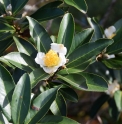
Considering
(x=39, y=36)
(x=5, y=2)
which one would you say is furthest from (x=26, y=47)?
(x=5, y=2)

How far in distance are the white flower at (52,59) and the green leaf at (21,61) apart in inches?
1.3

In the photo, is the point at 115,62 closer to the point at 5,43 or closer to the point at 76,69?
the point at 76,69

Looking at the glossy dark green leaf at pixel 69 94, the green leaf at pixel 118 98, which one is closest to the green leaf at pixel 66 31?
the glossy dark green leaf at pixel 69 94

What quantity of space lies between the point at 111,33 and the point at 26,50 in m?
0.33

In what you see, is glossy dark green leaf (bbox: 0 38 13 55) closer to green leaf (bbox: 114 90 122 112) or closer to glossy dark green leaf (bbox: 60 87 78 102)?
glossy dark green leaf (bbox: 60 87 78 102)

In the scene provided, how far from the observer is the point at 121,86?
144 centimetres

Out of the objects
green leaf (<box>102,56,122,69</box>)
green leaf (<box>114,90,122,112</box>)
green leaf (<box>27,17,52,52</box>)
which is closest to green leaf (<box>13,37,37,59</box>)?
green leaf (<box>27,17,52,52</box>)

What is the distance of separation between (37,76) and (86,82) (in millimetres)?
143

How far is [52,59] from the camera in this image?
889 millimetres

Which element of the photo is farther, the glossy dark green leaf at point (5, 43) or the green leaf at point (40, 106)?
the glossy dark green leaf at point (5, 43)

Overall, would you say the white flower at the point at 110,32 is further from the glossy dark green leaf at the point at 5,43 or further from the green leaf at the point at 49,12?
the glossy dark green leaf at the point at 5,43

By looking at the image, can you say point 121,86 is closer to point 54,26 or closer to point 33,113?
point 33,113

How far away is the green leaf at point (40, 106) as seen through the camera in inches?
32.3

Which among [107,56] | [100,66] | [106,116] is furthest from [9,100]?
[106,116]
